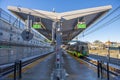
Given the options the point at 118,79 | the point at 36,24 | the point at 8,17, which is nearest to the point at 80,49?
the point at 8,17

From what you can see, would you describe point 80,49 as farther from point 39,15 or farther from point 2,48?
point 39,15

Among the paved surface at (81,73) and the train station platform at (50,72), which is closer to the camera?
the train station platform at (50,72)

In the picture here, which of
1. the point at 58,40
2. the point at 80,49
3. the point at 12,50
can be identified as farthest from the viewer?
the point at 80,49

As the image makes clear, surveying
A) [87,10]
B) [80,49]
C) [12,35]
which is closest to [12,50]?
[12,35]

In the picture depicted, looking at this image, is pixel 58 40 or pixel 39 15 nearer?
pixel 58 40

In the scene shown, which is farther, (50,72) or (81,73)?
(50,72)

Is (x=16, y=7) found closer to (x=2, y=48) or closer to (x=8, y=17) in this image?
(x=2, y=48)

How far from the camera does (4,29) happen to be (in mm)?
24406

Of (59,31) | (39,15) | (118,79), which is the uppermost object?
(39,15)

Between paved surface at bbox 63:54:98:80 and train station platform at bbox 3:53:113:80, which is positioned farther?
paved surface at bbox 63:54:98:80

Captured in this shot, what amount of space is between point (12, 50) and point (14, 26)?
12.8 feet

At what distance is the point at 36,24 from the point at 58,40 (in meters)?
6.36

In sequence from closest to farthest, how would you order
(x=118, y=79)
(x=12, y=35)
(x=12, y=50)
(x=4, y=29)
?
(x=118, y=79)
(x=4, y=29)
(x=12, y=50)
(x=12, y=35)

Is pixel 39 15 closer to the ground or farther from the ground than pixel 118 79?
farther from the ground
